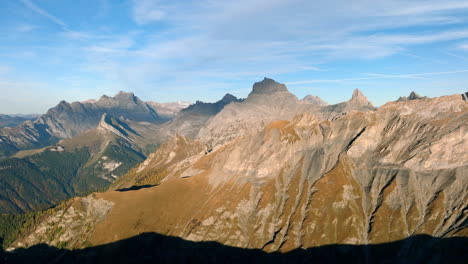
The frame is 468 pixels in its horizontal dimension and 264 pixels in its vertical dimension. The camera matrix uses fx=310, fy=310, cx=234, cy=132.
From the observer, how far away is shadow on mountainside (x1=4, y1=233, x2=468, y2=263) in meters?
149

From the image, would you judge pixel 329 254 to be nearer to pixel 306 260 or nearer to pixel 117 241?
pixel 306 260

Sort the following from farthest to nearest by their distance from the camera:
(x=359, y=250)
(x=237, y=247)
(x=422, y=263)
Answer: (x=237, y=247) → (x=359, y=250) → (x=422, y=263)

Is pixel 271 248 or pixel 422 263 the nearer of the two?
pixel 422 263

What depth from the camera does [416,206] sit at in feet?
583

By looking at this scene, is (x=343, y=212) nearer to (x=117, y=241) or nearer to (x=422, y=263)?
(x=422, y=263)

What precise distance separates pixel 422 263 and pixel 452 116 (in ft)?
347

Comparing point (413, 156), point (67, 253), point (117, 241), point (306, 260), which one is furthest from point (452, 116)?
point (67, 253)

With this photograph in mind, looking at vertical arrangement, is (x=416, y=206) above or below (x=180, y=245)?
above

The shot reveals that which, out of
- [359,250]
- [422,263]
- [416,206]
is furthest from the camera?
[416,206]

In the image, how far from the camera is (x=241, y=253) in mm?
185875

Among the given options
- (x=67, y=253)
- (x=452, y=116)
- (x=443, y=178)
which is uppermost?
(x=452, y=116)

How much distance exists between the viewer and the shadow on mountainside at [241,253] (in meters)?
149

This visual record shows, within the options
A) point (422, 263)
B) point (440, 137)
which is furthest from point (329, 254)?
point (440, 137)

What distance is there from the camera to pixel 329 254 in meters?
169
